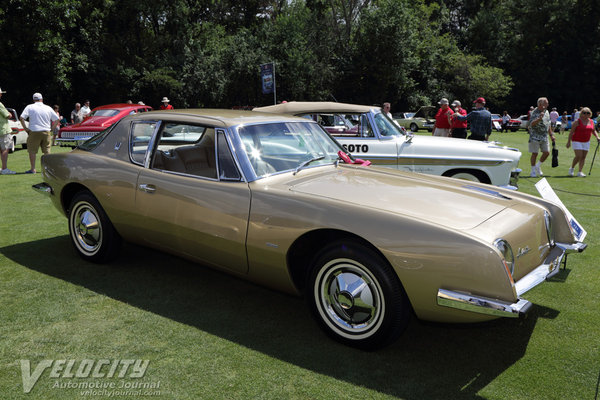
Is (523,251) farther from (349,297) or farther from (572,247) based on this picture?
(349,297)

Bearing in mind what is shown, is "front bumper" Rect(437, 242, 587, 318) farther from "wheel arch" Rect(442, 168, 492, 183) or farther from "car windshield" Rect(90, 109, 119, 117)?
"car windshield" Rect(90, 109, 119, 117)

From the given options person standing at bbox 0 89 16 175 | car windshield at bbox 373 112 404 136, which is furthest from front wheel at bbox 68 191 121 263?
person standing at bbox 0 89 16 175

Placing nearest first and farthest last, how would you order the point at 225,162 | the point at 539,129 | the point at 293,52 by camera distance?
the point at 225,162 < the point at 539,129 < the point at 293,52

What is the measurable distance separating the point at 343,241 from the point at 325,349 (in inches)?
29.7

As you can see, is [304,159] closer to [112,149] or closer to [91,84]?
[112,149]

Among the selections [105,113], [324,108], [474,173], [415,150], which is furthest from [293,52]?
[474,173]

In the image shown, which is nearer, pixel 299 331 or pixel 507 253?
pixel 507 253

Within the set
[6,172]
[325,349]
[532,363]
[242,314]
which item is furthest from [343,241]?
[6,172]

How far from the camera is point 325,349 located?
3197 millimetres

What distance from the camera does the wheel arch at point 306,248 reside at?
320cm

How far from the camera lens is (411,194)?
3.44 meters

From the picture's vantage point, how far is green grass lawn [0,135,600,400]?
2.77 meters

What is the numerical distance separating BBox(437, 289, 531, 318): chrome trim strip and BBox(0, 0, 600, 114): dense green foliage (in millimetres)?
30734

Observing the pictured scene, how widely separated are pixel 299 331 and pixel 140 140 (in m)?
2.36
